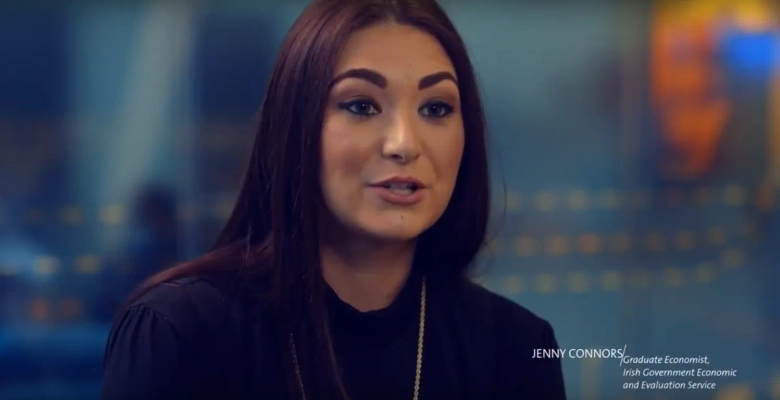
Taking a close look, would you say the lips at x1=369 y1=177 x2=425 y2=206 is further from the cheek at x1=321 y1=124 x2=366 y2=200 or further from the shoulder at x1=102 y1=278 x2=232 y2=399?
the shoulder at x1=102 y1=278 x2=232 y2=399

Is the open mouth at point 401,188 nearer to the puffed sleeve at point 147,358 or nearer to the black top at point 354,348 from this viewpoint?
the black top at point 354,348

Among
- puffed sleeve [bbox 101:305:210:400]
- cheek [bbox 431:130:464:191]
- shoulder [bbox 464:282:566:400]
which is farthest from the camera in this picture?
shoulder [bbox 464:282:566:400]

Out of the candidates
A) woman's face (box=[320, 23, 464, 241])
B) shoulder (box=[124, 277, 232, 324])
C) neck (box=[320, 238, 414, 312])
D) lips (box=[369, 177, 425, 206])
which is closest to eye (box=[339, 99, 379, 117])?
woman's face (box=[320, 23, 464, 241])

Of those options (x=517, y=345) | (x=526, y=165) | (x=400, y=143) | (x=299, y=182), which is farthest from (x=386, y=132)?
(x=517, y=345)

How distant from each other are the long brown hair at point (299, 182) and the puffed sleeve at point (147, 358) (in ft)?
0.25

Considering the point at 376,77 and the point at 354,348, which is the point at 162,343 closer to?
A: the point at 354,348

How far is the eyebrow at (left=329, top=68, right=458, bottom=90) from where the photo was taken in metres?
1.28

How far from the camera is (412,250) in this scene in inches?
56.6

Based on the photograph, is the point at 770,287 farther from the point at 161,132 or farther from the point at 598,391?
the point at 161,132

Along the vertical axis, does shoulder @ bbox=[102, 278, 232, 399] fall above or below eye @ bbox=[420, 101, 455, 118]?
below

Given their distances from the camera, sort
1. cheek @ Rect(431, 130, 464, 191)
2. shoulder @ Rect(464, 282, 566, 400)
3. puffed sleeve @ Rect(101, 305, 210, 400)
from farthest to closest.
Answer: shoulder @ Rect(464, 282, 566, 400) < cheek @ Rect(431, 130, 464, 191) < puffed sleeve @ Rect(101, 305, 210, 400)

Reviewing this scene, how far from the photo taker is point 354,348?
4.51ft

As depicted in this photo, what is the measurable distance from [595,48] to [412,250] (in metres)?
0.46

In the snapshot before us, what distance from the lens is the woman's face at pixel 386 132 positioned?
129 cm
